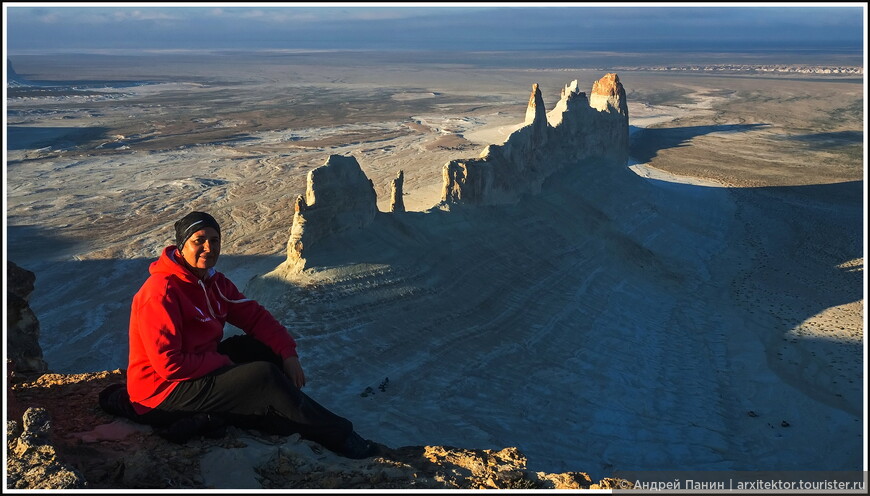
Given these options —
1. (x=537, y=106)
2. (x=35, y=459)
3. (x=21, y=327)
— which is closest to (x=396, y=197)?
(x=537, y=106)

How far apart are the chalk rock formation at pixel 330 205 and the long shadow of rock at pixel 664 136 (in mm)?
35971

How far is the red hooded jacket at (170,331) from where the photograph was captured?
16.7 ft

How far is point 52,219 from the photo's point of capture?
30.8m

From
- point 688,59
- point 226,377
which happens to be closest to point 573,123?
point 226,377

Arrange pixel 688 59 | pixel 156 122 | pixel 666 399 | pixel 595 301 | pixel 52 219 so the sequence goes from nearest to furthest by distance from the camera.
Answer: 1. pixel 666 399
2. pixel 595 301
3. pixel 52 219
4. pixel 156 122
5. pixel 688 59

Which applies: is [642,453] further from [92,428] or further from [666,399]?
[92,428]

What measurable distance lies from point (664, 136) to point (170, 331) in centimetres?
6020

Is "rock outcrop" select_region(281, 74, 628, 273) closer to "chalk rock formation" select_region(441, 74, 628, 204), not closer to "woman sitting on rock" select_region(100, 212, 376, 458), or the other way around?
"chalk rock formation" select_region(441, 74, 628, 204)

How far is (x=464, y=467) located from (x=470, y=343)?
10047 mm

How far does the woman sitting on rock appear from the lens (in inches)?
203

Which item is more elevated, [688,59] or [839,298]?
[688,59]

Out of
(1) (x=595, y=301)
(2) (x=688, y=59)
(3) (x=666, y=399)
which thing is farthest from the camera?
(2) (x=688, y=59)

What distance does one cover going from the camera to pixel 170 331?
5.09 metres

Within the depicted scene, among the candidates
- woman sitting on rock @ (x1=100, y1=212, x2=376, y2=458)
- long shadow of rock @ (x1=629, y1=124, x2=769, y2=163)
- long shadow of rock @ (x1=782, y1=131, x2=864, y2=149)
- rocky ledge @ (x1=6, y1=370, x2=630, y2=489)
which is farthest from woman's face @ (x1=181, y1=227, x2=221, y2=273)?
long shadow of rock @ (x1=782, y1=131, x2=864, y2=149)
